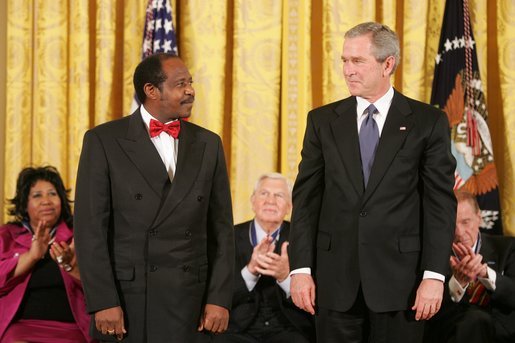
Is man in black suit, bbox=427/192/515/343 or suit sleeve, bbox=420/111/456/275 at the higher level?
suit sleeve, bbox=420/111/456/275

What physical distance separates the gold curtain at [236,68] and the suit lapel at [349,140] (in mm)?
2696

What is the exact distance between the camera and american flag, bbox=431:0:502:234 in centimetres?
527

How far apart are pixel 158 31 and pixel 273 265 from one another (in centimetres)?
195

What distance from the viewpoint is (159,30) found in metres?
5.58

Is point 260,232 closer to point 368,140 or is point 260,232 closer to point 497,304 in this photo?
point 497,304

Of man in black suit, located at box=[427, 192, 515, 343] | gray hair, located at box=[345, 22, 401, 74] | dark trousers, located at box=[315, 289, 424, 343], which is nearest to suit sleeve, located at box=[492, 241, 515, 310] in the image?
man in black suit, located at box=[427, 192, 515, 343]

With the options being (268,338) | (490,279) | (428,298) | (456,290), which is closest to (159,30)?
(268,338)

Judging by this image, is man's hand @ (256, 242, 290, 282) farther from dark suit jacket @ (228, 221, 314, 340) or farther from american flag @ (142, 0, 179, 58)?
american flag @ (142, 0, 179, 58)

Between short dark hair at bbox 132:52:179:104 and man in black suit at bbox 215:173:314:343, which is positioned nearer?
short dark hair at bbox 132:52:179:104

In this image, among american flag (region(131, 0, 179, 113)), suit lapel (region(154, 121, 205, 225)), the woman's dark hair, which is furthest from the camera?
american flag (region(131, 0, 179, 113))

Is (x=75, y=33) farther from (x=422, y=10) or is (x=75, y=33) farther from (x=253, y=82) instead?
(x=422, y=10)

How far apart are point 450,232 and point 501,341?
1.80 m

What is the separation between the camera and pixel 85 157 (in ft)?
9.68

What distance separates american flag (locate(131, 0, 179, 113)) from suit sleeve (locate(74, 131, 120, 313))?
2.63m
